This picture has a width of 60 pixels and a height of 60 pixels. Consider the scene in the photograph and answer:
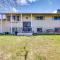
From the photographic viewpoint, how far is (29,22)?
38219 mm

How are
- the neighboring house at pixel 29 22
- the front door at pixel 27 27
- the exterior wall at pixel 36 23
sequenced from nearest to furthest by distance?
1. the front door at pixel 27 27
2. the neighboring house at pixel 29 22
3. the exterior wall at pixel 36 23

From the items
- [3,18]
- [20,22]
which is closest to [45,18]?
[20,22]

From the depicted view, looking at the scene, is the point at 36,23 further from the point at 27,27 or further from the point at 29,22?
the point at 27,27

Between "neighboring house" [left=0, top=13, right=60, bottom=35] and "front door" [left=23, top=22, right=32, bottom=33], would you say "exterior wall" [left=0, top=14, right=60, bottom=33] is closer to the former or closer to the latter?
"neighboring house" [left=0, top=13, right=60, bottom=35]

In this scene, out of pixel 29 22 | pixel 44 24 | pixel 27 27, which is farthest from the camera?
pixel 29 22

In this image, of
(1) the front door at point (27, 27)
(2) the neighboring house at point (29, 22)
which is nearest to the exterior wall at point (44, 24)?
(2) the neighboring house at point (29, 22)

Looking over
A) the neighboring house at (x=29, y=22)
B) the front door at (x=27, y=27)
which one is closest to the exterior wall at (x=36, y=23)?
the neighboring house at (x=29, y=22)

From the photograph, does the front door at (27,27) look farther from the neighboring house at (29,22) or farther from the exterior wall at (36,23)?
the exterior wall at (36,23)

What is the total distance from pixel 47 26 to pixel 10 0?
2460 cm

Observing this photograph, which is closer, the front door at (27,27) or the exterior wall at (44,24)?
the front door at (27,27)

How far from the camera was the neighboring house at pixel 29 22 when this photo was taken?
37.7 m

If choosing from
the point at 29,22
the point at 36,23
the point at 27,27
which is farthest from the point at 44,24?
the point at 27,27

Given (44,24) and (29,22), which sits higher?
(29,22)


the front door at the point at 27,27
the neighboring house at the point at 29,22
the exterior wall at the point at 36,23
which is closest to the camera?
the front door at the point at 27,27
